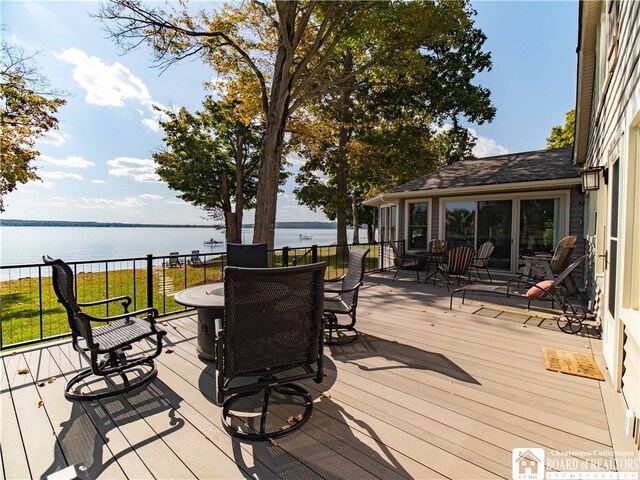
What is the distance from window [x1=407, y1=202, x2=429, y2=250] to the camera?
9570mm

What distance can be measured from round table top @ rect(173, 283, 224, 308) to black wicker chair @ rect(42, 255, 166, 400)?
317 millimetres

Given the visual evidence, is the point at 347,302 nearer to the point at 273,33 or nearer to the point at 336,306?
the point at 336,306

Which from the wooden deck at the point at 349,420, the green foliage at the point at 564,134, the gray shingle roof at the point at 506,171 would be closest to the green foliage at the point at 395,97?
the gray shingle roof at the point at 506,171

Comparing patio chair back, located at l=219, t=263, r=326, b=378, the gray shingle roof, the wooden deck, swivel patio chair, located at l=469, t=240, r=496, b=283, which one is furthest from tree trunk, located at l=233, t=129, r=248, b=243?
patio chair back, located at l=219, t=263, r=326, b=378

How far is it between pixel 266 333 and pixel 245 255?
87.1 inches

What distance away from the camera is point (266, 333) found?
1.98m

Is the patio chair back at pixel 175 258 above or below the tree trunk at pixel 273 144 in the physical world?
below

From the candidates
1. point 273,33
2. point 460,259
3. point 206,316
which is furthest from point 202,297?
point 273,33

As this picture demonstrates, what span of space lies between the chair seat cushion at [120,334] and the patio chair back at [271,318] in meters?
1.15

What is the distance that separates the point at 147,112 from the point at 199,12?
10.7 meters

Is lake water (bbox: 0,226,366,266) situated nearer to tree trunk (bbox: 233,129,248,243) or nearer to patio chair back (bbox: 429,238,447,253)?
tree trunk (bbox: 233,129,248,243)

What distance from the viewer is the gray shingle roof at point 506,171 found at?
729 centimetres

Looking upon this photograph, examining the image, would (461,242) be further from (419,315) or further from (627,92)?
(627,92)

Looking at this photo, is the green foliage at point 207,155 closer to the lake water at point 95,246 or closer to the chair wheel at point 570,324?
the lake water at point 95,246
